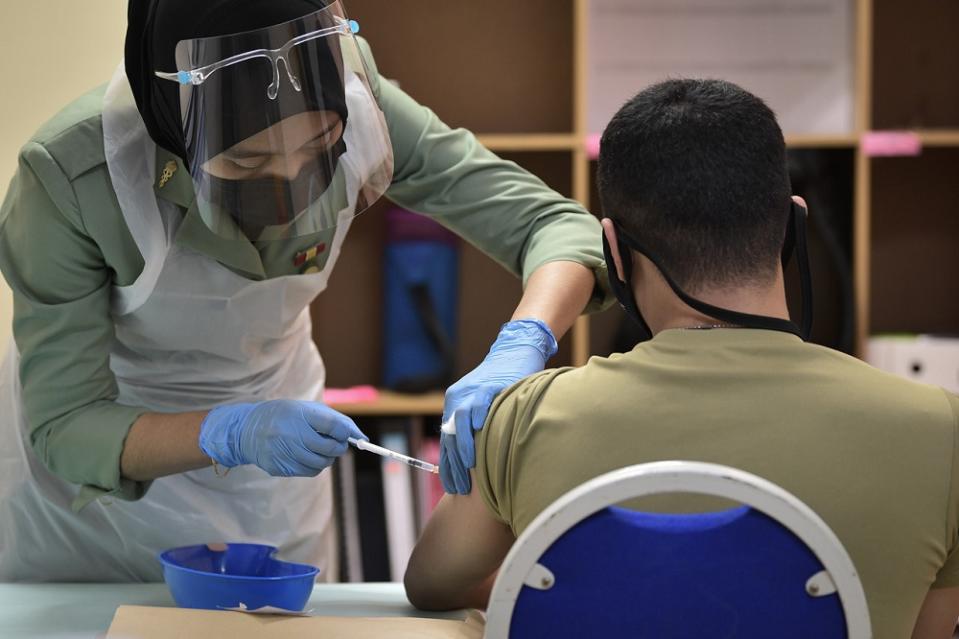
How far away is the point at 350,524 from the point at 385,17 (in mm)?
1244

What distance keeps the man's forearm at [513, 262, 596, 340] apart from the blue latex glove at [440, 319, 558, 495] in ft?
0.10

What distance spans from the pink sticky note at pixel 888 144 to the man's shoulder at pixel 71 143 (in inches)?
69.0

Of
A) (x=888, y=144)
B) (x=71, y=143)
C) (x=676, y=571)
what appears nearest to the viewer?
(x=676, y=571)

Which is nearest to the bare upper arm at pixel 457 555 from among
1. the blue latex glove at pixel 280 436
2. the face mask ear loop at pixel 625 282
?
the blue latex glove at pixel 280 436

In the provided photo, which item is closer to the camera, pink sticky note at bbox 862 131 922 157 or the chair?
the chair

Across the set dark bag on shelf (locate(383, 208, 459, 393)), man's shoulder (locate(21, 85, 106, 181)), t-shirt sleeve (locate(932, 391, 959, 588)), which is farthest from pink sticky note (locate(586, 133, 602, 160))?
t-shirt sleeve (locate(932, 391, 959, 588))

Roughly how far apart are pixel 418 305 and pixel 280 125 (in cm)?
149

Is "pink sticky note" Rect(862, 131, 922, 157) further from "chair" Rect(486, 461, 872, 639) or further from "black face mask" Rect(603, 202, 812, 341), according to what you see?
"chair" Rect(486, 461, 872, 639)

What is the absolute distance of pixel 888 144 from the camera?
248 cm

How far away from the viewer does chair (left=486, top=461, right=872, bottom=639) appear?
78 centimetres

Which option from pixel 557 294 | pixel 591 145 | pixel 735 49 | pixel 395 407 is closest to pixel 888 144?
pixel 735 49

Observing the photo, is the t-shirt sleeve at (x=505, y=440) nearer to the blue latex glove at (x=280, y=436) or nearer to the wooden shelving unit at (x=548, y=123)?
the blue latex glove at (x=280, y=436)

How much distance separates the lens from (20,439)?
162cm

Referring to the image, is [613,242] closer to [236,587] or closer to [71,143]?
[236,587]
